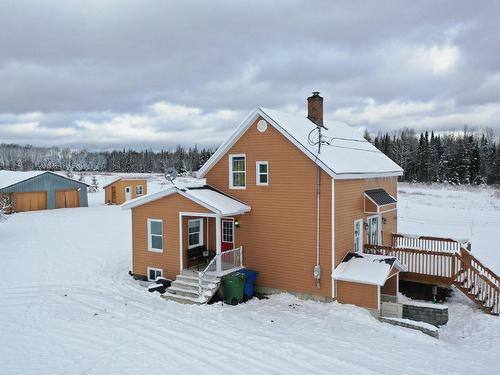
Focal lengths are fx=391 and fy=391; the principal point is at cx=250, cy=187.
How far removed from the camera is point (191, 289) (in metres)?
14.0

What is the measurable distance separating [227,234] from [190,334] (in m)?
6.32

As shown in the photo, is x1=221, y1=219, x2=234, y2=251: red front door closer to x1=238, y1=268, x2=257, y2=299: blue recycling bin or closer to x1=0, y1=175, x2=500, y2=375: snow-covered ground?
x1=238, y1=268, x2=257, y2=299: blue recycling bin

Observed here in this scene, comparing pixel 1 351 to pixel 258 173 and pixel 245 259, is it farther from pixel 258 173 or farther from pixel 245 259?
pixel 258 173

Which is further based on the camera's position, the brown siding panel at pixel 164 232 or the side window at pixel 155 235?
the side window at pixel 155 235

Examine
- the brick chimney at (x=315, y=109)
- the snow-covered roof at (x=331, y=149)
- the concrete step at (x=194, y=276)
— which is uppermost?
the brick chimney at (x=315, y=109)

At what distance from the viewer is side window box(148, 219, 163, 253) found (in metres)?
16.0

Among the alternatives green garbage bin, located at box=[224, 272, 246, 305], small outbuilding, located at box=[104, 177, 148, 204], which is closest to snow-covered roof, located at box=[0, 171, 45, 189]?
small outbuilding, located at box=[104, 177, 148, 204]

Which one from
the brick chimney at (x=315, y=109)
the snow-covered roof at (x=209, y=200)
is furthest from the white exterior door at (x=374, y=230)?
the snow-covered roof at (x=209, y=200)

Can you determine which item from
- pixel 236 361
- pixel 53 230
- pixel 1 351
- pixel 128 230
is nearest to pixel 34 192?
pixel 53 230

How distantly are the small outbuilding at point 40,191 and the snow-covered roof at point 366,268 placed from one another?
33.1m

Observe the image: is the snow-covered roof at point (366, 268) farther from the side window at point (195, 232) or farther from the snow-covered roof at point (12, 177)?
the snow-covered roof at point (12, 177)

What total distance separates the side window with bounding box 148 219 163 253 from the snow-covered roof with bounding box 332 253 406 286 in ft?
23.1

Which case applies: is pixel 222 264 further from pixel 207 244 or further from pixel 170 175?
pixel 170 175

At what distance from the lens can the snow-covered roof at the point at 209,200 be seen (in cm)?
1430
